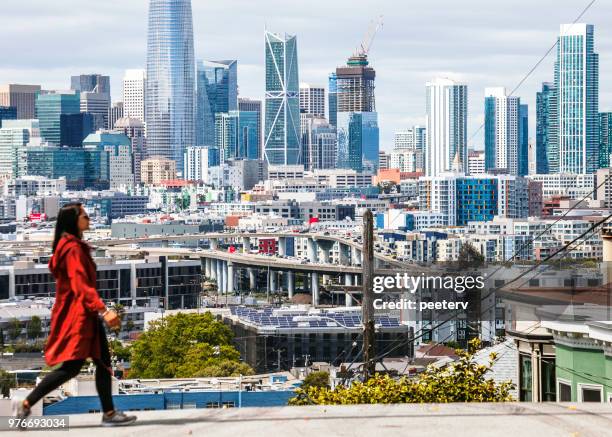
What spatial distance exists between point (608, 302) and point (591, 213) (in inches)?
4693

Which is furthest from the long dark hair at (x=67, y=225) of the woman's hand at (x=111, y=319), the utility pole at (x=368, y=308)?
the utility pole at (x=368, y=308)

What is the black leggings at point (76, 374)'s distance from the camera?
720cm

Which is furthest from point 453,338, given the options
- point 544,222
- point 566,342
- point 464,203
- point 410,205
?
point 410,205

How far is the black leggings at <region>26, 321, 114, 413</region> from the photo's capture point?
7.20 meters

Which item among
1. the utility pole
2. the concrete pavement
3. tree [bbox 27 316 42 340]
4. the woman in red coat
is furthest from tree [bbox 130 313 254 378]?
the woman in red coat

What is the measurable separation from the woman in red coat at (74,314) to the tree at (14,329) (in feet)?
128

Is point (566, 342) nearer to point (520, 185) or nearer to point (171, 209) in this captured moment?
point (520, 185)

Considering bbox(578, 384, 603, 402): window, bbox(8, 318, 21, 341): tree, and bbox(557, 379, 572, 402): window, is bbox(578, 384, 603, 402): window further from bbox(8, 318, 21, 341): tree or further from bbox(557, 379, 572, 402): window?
bbox(8, 318, 21, 341): tree

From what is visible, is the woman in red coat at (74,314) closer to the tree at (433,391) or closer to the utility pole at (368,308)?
the tree at (433,391)

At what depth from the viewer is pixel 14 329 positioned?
4622 cm

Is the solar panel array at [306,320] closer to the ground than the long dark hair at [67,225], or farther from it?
closer to the ground

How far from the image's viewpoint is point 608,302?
12375 millimetres

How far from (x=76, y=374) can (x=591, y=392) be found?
13.3 feet

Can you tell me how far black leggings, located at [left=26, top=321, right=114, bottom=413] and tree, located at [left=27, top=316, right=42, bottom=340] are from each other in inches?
1513
